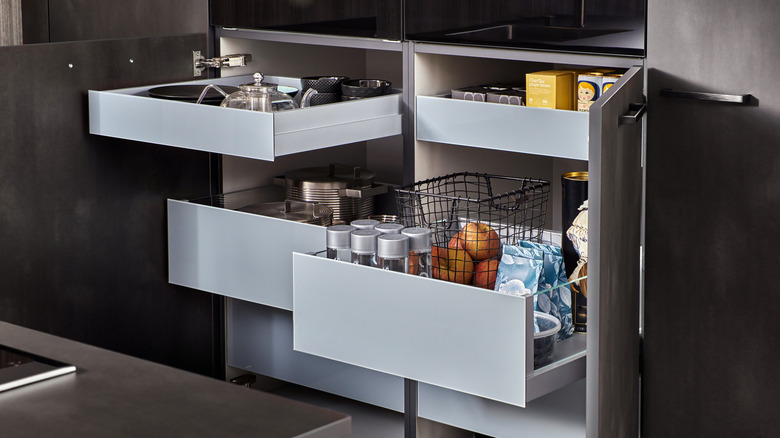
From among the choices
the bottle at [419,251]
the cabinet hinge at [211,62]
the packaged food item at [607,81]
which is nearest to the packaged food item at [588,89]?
the packaged food item at [607,81]

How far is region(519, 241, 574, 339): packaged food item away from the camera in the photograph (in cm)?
195

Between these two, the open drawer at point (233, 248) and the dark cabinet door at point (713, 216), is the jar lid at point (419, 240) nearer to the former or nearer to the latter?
the open drawer at point (233, 248)

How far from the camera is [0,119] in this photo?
2225 mm

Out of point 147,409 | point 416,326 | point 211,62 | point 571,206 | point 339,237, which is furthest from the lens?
point 211,62

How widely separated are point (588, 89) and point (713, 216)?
1.15ft

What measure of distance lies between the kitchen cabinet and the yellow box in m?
0.04

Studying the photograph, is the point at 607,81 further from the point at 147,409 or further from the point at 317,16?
the point at 147,409

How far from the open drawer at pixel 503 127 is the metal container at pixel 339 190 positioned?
9.5 inches

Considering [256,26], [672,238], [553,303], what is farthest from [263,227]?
[672,238]

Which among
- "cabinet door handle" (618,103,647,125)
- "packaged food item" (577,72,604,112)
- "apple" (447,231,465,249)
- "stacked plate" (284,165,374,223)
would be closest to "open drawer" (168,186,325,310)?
"stacked plate" (284,165,374,223)

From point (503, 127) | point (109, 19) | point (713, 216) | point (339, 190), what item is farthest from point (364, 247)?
point (109, 19)

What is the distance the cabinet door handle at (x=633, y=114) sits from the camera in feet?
5.78

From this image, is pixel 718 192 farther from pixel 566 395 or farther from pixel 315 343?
pixel 315 343

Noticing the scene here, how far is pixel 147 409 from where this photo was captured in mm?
1054
